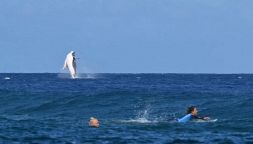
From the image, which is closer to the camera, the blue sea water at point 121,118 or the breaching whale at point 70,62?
the blue sea water at point 121,118

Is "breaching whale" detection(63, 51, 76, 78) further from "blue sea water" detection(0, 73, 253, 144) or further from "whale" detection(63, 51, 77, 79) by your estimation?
"blue sea water" detection(0, 73, 253, 144)

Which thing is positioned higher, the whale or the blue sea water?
the whale

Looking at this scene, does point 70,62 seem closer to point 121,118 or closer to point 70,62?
point 70,62

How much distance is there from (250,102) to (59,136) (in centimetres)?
1962

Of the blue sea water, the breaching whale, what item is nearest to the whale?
the breaching whale

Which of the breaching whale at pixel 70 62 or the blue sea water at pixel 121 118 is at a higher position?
the breaching whale at pixel 70 62

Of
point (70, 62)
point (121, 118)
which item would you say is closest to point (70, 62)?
point (70, 62)

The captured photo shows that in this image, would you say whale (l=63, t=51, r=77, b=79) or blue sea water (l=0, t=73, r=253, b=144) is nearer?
blue sea water (l=0, t=73, r=253, b=144)

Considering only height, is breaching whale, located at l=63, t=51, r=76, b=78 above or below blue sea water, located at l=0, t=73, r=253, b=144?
above

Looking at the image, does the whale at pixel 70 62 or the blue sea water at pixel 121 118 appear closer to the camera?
the blue sea water at pixel 121 118

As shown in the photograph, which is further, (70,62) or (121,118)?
(70,62)

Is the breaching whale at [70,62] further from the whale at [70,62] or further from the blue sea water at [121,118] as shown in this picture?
the blue sea water at [121,118]

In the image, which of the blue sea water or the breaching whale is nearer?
the blue sea water

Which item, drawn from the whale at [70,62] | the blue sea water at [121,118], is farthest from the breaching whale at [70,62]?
the blue sea water at [121,118]
